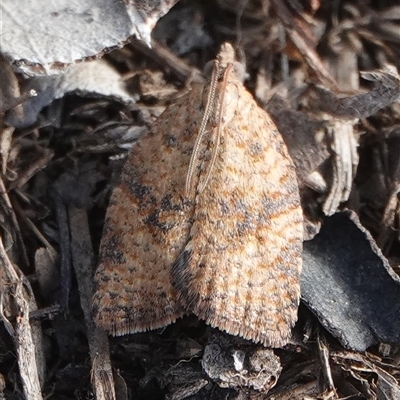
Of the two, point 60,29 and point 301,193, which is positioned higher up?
point 60,29

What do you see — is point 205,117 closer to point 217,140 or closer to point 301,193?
point 217,140

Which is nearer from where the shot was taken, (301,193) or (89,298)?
(89,298)

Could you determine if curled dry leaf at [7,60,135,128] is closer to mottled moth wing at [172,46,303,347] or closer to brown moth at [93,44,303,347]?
brown moth at [93,44,303,347]

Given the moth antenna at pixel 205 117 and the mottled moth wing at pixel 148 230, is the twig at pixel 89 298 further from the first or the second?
the moth antenna at pixel 205 117

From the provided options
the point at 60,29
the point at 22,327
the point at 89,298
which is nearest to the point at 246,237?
the point at 89,298

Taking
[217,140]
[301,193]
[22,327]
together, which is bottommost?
[22,327]

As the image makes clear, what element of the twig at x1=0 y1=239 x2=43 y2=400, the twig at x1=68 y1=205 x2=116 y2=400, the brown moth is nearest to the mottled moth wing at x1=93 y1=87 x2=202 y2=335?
the brown moth
